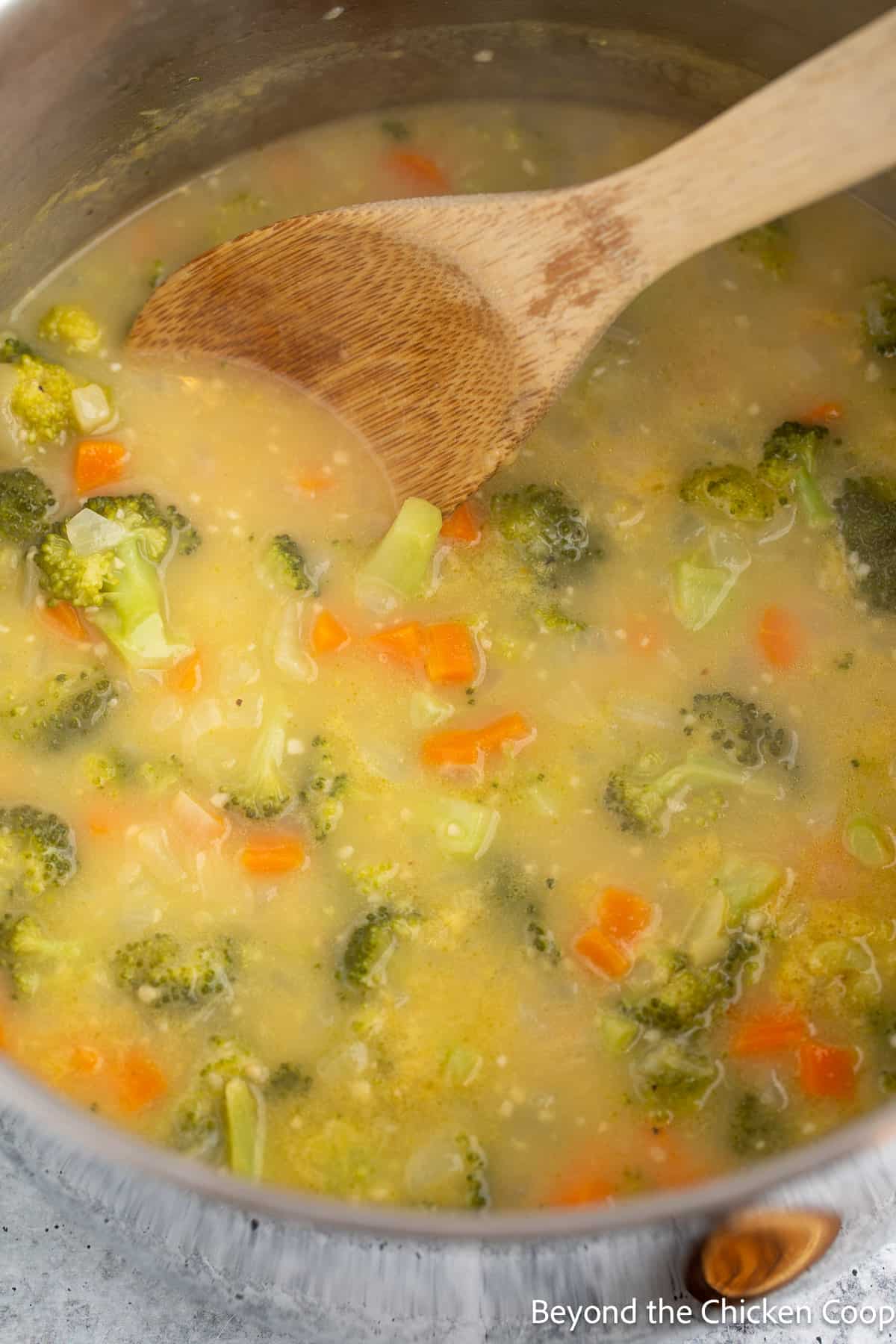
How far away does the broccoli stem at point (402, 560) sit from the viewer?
9.34 feet

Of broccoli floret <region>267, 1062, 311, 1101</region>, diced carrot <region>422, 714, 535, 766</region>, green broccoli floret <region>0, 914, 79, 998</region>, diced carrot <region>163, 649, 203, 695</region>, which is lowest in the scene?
broccoli floret <region>267, 1062, 311, 1101</region>

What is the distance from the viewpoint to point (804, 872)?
2.73m

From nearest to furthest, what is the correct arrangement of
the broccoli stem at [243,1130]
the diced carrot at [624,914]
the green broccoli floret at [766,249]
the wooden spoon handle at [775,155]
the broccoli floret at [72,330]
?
1. the wooden spoon handle at [775,155]
2. the broccoli stem at [243,1130]
3. the diced carrot at [624,914]
4. the broccoli floret at [72,330]
5. the green broccoli floret at [766,249]

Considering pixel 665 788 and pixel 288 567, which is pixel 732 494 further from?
pixel 288 567

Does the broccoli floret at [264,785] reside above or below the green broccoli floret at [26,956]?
below

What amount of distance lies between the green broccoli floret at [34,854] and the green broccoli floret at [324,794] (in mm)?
451

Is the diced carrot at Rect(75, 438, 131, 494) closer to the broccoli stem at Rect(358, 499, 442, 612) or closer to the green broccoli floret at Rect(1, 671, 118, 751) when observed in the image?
the green broccoli floret at Rect(1, 671, 118, 751)

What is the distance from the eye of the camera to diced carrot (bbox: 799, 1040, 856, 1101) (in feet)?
8.41

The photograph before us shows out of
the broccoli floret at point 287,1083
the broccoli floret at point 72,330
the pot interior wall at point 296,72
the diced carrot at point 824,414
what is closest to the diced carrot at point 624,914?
the broccoli floret at point 287,1083

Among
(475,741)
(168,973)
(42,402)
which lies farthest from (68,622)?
(475,741)

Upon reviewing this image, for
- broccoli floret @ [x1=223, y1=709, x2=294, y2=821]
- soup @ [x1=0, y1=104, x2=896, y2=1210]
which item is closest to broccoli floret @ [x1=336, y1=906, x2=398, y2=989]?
soup @ [x1=0, y1=104, x2=896, y2=1210]

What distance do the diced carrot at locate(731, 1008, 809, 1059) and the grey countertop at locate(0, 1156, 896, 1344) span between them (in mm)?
503

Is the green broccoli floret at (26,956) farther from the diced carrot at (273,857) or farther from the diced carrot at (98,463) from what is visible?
the diced carrot at (98,463)

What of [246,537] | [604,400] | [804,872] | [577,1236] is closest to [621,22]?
[604,400]
